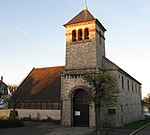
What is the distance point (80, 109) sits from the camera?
24453 mm

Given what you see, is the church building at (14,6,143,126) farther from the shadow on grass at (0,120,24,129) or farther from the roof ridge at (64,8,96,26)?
the shadow on grass at (0,120,24,129)

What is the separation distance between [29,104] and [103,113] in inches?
521

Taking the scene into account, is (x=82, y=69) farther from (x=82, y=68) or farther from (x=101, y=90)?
(x=101, y=90)

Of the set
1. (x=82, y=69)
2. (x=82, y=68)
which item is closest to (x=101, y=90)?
(x=82, y=69)

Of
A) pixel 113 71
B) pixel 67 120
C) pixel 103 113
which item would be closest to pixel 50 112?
pixel 67 120

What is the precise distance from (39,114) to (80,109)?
9743 millimetres

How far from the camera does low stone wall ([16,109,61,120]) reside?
100ft

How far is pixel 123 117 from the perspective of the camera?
27.2 metres

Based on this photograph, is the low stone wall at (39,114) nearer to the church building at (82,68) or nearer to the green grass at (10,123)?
the church building at (82,68)

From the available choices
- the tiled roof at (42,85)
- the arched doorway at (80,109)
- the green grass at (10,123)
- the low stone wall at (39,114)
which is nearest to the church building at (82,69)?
the arched doorway at (80,109)

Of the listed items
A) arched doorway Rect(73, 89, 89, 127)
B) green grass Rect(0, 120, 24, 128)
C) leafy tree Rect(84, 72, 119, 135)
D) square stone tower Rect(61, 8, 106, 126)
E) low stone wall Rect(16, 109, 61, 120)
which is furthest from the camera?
low stone wall Rect(16, 109, 61, 120)

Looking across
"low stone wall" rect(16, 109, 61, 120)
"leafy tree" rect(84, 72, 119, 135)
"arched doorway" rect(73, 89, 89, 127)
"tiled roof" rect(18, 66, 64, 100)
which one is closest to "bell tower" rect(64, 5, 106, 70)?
"arched doorway" rect(73, 89, 89, 127)

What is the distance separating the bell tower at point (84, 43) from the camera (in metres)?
24.9

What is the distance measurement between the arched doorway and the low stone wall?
20.8ft
